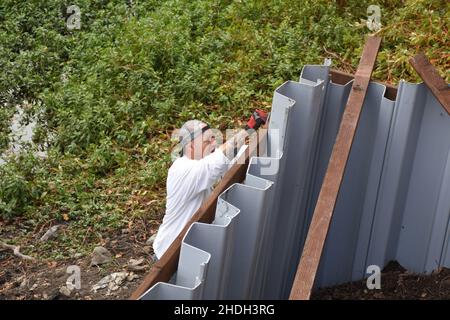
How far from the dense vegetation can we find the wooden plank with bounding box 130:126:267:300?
2.35 meters

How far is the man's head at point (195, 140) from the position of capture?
5148 mm

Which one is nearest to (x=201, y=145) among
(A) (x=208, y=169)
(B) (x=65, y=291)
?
(A) (x=208, y=169)

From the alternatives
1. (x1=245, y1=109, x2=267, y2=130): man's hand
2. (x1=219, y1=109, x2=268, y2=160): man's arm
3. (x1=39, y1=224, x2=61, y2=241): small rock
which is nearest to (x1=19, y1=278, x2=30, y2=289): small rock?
(x1=39, y1=224, x2=61, y2=241): small rock

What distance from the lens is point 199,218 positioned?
13.9 feet

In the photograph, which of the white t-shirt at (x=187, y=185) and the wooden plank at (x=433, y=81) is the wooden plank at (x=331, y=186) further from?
the white t-shirt at (x=187, y=185)

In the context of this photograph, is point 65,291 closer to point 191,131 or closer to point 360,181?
point 191,131

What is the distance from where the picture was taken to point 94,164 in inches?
313

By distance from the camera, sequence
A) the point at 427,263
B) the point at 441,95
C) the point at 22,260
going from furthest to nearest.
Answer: the point at 22,260 < the point at 427,263 < the point at 441,95

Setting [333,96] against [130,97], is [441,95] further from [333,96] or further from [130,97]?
[130,97]

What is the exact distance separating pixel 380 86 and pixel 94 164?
3.46 meters

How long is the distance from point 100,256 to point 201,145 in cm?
168

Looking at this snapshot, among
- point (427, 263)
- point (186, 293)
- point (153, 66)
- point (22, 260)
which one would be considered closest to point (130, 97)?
point (153, 66)

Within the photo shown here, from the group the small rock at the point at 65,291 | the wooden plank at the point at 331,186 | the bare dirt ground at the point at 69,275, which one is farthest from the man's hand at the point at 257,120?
the small rock at the point at 65,291

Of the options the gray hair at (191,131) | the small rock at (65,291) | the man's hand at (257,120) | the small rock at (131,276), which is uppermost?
the man's hand at (257,120)
